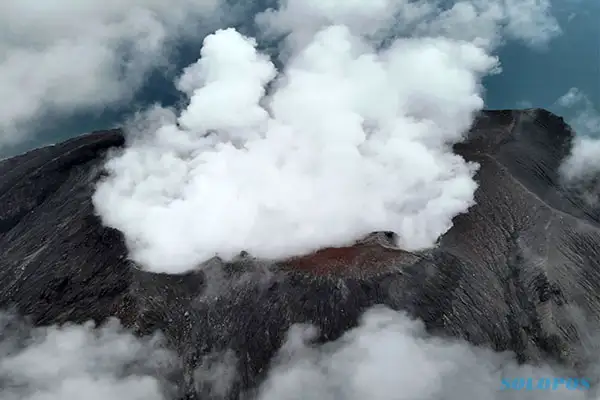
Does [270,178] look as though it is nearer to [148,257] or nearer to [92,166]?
[148,257]

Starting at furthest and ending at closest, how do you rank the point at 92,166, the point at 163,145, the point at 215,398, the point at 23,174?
the point at 23,174 → the point at 92,166 → the point at 163,145 → the point at 215,398

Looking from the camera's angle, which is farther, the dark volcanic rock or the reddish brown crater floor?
the reddish brown crater floor

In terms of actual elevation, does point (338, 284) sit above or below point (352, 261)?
below

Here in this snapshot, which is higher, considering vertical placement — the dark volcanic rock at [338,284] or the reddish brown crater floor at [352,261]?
the reddish brown crater floor at [352,261]

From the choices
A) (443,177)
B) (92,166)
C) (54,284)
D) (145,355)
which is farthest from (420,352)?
(92,166)

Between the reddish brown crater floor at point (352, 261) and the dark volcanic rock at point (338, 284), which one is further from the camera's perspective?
the reddish brown crater floor at point (352, 261)

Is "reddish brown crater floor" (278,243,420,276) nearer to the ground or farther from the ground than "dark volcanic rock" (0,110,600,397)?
farther from the ground

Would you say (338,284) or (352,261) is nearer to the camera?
(338,284)

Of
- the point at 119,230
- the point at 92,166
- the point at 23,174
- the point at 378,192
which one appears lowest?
the point at 23,174
